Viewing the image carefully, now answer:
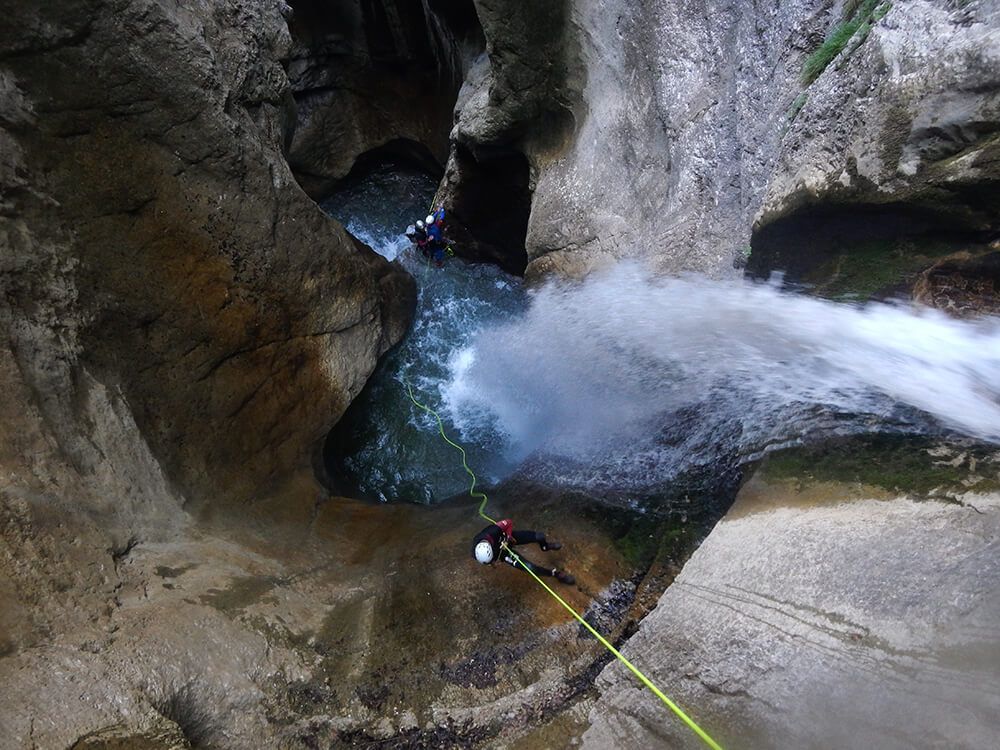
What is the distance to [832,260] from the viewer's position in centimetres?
467

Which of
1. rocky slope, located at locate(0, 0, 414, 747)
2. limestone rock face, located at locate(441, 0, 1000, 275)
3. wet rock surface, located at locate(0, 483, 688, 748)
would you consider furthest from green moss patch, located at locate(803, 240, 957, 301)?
rocky slope, located at locate(0, 0, 414, 747)

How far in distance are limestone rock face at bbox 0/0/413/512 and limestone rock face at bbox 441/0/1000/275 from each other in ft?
9.23

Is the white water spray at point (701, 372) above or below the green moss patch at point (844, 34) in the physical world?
below

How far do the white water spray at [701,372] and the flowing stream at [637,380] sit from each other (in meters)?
0.01

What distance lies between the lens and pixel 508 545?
4820 millimetres

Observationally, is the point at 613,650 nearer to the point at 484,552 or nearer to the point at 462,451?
the point at 484,552

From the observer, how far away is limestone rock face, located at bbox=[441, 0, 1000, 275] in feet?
12.0

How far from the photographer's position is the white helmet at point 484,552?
15.2 ft

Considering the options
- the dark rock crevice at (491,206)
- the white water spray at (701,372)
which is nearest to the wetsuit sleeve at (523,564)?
the white water spray at (701,372)

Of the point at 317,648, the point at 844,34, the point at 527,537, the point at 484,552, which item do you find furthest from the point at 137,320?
the point at 844,34

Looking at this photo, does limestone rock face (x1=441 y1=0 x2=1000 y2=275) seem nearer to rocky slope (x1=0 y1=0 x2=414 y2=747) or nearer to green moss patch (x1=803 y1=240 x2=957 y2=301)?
green moss patch (x1=803 y1=240 x2=957 y2=301)

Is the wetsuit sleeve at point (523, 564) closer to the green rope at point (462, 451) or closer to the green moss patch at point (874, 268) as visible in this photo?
the green rope at point (462, 451)

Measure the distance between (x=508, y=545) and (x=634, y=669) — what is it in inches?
56.5

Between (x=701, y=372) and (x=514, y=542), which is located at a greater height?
(x=701, y=372)
